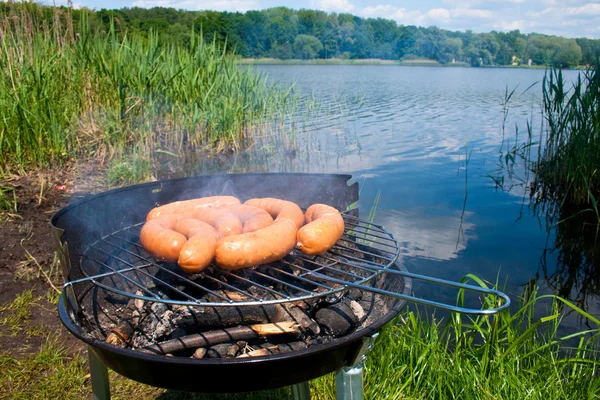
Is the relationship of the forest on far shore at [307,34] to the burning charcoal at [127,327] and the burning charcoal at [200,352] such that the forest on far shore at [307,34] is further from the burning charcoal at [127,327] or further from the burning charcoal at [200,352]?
the burning charcoal at [200,352]

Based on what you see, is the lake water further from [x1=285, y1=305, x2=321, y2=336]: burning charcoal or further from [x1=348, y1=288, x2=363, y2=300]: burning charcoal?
[x1=285, y1=305, x2=321, y2=336]: burning charcoal

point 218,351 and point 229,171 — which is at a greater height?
point 218,351

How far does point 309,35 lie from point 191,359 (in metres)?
11.5

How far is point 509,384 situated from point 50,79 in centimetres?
582

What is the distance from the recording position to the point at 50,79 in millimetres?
5730

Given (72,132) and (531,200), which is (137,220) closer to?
(72,132)

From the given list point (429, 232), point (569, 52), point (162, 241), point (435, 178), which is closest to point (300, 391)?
point (162, 241)

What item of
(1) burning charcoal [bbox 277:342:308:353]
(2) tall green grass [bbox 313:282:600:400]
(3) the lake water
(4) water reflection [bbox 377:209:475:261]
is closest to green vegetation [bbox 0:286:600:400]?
(2) tall green grass [bbox 313:282:600:400]

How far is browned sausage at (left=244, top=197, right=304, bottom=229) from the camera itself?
6.59 ft

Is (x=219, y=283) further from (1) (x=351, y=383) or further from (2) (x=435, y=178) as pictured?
(2) (x=435, y=178)

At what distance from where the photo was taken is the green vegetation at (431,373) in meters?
2.49

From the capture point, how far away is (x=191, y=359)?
1.40m

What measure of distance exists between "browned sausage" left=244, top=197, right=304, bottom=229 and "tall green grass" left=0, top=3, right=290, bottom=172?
4175mm

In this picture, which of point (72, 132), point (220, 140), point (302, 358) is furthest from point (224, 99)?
point (302, 358)
